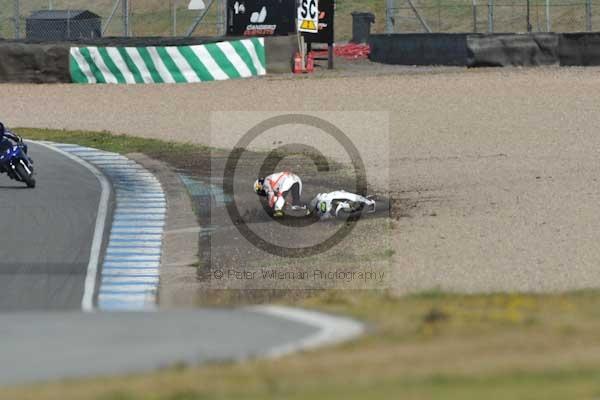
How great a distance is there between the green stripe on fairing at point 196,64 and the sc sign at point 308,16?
3.67 metres

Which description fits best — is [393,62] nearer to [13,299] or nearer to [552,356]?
[13,299]

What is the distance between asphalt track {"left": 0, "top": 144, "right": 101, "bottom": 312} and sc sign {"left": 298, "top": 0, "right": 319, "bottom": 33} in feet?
55.0

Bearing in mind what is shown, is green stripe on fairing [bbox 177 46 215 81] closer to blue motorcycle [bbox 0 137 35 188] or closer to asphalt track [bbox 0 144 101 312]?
asphalt track [bbox 0 144 101 312]

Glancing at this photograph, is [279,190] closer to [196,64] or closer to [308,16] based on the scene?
[196,64]

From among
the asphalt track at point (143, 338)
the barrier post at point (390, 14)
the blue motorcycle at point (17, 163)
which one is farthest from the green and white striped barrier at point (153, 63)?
the asphalt track at point (143, 338)

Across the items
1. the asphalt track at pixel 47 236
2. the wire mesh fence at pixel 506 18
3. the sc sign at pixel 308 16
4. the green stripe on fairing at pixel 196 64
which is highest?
the wire mesh fence at pixel 506 18

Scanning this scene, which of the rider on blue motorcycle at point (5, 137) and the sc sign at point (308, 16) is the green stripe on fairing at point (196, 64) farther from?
the rider on blue motorcycle at point (5, 137)

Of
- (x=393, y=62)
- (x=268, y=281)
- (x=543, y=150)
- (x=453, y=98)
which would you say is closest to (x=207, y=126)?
(x=453, y=98)

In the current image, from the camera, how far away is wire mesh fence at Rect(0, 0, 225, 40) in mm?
47750

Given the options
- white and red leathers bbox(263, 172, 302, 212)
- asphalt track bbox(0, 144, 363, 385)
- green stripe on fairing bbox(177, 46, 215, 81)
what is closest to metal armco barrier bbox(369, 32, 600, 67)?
green stripe on fairing bbox(177, 46, 215, 81)

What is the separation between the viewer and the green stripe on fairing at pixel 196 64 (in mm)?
35406

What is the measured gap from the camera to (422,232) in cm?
1658

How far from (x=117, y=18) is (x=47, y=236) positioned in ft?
152

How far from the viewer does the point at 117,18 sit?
201 feet
